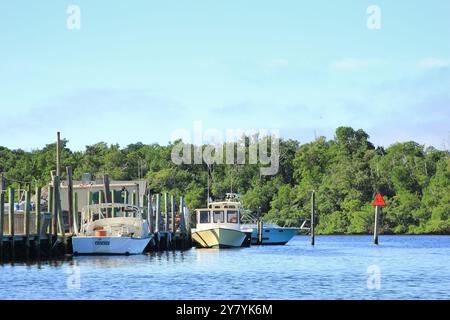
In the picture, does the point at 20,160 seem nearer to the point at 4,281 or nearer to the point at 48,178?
the point at 48,178

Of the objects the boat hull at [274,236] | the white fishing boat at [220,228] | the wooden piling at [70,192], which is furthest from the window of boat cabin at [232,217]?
the wooden piling at [70,192]

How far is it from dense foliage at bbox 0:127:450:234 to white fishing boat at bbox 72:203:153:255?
3397 inches

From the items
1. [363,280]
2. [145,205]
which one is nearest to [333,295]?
[363,280]

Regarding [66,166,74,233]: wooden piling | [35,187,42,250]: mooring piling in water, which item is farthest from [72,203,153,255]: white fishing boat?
[35,187,42,250]: mooring piling in water

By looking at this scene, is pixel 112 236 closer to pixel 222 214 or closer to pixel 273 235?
pixel 222 214

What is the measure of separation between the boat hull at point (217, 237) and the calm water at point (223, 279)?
16963 mm

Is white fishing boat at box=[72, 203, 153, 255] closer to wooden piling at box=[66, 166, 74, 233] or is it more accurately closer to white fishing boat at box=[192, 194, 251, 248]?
wooden piling at box=[66, 166, 74, 233]

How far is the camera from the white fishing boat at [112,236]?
219 ft

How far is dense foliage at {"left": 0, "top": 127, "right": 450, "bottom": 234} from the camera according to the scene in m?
164

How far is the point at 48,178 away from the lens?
159 m

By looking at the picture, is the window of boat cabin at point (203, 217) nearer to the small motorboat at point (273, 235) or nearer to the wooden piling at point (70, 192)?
the small motorboat at point (273, 235)

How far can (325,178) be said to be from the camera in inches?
6752
